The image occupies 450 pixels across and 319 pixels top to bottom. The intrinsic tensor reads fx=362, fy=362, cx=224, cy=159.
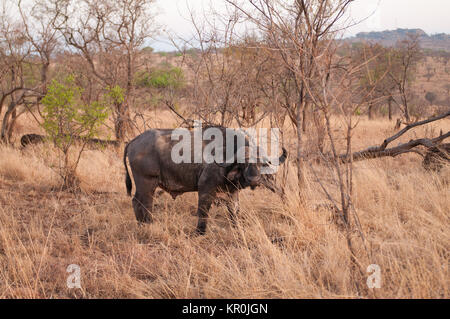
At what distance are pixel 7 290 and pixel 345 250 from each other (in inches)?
120

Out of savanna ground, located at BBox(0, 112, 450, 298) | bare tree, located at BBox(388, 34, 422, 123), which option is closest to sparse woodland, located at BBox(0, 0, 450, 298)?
savanna ground, located at BBox(0, 112, 450, 298)

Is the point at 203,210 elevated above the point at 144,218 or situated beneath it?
elevated above

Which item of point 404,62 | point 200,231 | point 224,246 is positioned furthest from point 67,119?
point 404,62

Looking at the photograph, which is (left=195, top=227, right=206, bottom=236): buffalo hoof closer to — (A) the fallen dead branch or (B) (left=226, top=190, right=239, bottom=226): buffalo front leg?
(B) (left=226, top=190, right=239, bottom=226): buffalo front leg

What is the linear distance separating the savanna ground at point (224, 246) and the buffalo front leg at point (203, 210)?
145mm

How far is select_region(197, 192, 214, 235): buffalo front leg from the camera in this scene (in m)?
4.69

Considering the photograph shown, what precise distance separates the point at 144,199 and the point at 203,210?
0.89 metres

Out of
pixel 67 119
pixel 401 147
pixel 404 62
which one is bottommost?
pixel 401 147

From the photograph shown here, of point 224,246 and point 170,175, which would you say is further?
point 170,175

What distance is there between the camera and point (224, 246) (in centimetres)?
422

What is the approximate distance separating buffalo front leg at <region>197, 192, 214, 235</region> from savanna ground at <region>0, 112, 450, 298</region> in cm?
15

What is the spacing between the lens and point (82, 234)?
15.2ft

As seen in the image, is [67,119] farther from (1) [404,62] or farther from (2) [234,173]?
(1) [404,62]
